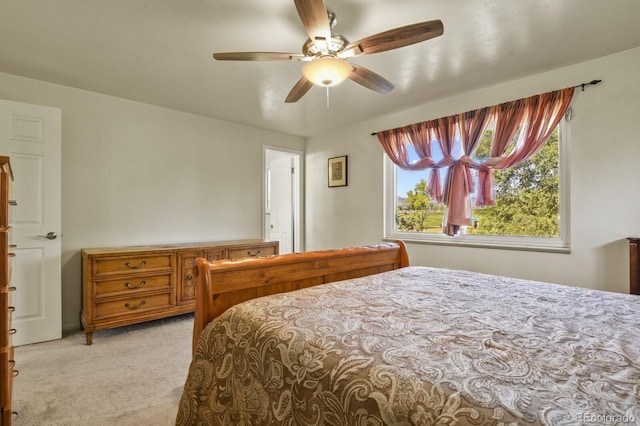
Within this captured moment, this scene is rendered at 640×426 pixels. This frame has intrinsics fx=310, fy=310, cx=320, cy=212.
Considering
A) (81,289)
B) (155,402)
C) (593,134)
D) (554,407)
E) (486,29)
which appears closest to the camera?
(554,407)

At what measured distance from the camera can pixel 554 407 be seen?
0.66 metres

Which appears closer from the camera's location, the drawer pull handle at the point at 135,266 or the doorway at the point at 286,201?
the drawer pull handle at the point at 135,266

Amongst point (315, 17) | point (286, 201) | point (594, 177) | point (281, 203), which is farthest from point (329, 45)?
point (281, 203)

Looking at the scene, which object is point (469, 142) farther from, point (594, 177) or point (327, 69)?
point (327, 69)

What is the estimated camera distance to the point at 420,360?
88 cm

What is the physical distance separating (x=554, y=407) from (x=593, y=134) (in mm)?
2688

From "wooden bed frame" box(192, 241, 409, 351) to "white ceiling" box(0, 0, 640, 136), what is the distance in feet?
4.88

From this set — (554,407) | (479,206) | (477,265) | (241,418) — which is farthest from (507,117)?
(241,418)

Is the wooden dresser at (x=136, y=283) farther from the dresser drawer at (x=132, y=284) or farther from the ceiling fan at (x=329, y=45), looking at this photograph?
the ceiling fan at (x=329, y=45)

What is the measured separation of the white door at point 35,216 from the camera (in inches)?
101

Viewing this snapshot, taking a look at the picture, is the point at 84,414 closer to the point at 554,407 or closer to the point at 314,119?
the point at 554,407

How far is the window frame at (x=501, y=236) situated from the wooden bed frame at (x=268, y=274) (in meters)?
1.18

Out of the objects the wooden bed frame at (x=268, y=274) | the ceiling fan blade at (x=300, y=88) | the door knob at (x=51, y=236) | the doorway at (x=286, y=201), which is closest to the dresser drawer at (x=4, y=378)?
the wooden bed frame at (x=268, y=274)

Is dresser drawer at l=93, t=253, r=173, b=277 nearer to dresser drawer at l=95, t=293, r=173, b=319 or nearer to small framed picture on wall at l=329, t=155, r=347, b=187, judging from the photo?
dresser drawer at l=95, t=293, r=173, b=319
